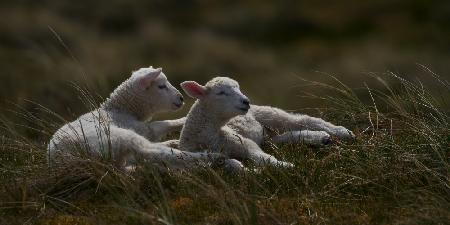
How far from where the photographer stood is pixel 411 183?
6461mm

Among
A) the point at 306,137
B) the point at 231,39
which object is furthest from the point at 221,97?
the point at 231,39

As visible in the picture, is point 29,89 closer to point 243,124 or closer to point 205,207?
point 243,124

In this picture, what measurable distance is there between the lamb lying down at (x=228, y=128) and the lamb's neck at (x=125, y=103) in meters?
0.90

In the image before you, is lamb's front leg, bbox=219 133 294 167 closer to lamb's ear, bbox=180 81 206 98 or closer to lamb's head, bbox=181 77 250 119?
lamb's head, bbox=181 77 250 119

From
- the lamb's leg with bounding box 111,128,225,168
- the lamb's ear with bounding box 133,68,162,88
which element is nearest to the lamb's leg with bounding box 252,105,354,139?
the lamb's ear with bounding box 133,68,162,88

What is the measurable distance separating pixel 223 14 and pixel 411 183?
3507 centimetres

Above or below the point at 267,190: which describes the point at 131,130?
above

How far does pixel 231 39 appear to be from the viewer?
3688 cm

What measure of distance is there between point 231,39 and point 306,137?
2886 centimetres

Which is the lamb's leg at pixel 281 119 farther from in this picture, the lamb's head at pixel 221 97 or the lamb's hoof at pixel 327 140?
the lamb's head at pixel 221 97

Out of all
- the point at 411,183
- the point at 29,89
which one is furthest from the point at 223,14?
the point at 411,183

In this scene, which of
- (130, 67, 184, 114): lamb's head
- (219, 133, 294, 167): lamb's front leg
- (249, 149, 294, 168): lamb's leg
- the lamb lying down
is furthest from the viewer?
(130, 67, 184, 114): lamb's head

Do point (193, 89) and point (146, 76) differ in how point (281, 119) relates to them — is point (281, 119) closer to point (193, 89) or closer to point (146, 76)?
point (193, 89)

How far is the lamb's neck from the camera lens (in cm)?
892
